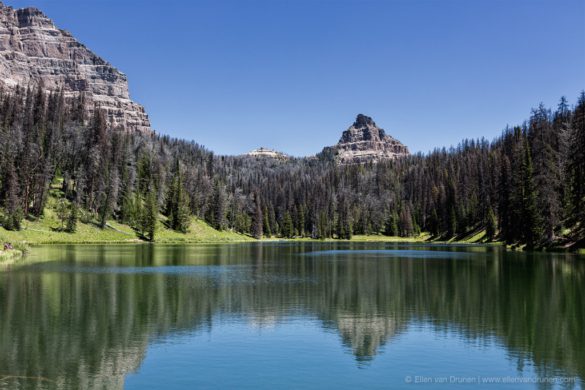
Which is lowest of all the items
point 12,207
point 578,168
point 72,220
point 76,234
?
point 76,234

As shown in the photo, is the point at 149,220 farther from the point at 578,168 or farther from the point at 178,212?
the point at 578,168

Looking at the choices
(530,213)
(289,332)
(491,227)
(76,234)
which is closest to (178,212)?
(76,234)

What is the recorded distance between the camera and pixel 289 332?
31.5 meters

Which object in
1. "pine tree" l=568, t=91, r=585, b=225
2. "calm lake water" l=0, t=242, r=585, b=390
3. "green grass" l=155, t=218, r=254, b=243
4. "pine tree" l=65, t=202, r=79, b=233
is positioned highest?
"pine tree" l=568, t=91, r=585, b=225

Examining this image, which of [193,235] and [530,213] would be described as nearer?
[530,213]

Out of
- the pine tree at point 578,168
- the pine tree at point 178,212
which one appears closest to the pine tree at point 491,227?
the pine tree at point 578,168

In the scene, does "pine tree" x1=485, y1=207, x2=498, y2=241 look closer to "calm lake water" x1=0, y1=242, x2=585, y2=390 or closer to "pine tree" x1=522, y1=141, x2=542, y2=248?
"pine tree" x1=522, y1=141, x2=542, y2=248

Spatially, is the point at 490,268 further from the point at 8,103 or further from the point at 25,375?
the point at 8,103

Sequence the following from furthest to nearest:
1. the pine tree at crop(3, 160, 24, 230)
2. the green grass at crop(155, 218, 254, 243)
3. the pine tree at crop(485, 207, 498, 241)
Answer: the green grass at crop(155, 218, 254, 243) → the pine tree at crop(485, 207, 498, 241) → the pine tree at crop(3, 160, 24, 230)

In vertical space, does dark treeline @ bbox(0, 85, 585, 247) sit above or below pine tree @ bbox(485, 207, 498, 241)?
above

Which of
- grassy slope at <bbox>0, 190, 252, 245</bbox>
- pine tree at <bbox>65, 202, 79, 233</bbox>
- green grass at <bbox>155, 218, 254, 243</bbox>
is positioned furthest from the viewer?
green grass at <bbox>155, 218, 254, 243</bbox>

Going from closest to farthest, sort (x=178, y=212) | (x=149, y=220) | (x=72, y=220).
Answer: (x=72, y=220) < (x=149, y=220) < (x=178, y=212)

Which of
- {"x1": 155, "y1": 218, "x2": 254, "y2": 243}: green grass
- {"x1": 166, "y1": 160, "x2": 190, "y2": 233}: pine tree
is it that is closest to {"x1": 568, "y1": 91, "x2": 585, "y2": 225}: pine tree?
{"x1": 155, "y1": 218, "x2": 254, "y2": 243}: green grass

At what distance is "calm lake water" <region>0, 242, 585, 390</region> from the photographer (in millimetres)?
22203
